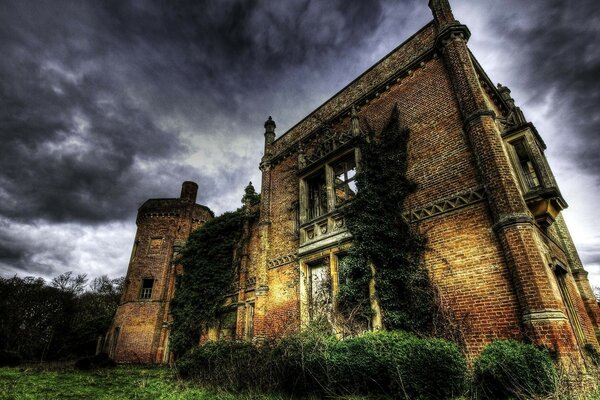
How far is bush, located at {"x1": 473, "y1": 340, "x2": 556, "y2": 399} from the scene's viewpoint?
441cm

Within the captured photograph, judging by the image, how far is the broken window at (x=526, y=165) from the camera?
25.7ft

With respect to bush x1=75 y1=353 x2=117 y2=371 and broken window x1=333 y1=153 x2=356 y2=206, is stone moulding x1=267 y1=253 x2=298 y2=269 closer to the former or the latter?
broken window x1=333 y1=153 x2=356 y2=206

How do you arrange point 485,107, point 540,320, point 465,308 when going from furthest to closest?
point 485,107 → point 465,308 → point 540,320

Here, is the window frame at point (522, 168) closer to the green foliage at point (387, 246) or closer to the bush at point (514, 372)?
the green foliage at point (387, 246)

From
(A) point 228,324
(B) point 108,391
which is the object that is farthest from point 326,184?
(B) point 108,391

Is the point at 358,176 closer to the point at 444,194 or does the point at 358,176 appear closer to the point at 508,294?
the point at 444,194

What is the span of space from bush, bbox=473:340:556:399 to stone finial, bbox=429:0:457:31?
8.90 m

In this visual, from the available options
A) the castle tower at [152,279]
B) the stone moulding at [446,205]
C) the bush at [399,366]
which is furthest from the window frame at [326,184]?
the castle tower at [152,279]

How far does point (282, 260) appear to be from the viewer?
1217cm

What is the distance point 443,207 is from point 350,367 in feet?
15.0

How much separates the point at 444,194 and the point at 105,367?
64.0ft

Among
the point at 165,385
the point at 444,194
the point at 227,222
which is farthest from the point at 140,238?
the point at 444,194

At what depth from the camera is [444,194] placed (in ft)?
26.1

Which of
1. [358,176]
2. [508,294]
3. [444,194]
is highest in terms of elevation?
[358,176]
